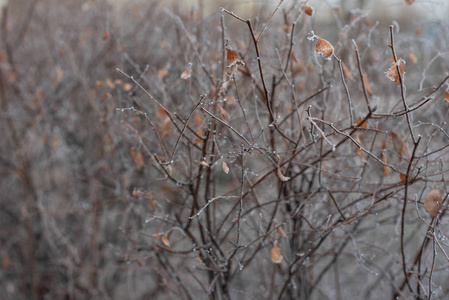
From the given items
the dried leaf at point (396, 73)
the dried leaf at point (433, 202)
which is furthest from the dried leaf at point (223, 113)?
the dried leaf at point (433, 202)

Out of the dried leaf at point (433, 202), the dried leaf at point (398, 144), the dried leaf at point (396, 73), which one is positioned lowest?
the dried leaf at point (433, 202)

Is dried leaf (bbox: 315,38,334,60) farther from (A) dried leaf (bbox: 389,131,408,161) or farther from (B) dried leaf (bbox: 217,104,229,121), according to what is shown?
(A) dried leaf (bbox: 389,131,408,161)

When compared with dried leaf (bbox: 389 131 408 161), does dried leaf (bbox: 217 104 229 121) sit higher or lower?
lower

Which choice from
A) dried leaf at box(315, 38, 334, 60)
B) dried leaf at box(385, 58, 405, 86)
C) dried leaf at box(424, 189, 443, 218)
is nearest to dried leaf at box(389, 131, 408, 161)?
dried leaf at box(424, 189, 443, 218)

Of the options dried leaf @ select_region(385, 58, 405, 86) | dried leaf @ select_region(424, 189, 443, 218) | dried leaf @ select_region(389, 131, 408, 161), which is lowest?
dried leaf @ select_region(424, 189, 443, 218)

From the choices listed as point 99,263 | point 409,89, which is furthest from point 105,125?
point 409,89

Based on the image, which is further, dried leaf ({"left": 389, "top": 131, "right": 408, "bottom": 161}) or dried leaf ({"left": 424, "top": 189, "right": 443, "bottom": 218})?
dried leaf ({"left": 389, "top": 131, "right": 408, "bottom": 161})

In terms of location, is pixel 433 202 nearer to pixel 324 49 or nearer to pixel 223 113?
pixel 324 49

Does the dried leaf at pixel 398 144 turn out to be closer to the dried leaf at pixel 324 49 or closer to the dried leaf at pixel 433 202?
→ the dried leaf at pixel 433 202

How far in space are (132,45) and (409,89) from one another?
2570 mm

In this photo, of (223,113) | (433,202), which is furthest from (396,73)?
(223,113)

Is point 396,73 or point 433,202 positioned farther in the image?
point 433,202

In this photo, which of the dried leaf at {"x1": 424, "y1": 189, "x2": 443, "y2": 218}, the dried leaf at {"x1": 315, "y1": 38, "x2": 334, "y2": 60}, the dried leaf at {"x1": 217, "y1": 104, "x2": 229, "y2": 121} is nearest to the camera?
the dried leaf at {"x1": 315, "y1": 38, "x2": 334, "y2": 60}

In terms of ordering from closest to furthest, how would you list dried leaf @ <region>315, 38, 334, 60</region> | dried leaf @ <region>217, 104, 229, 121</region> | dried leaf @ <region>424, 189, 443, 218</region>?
dried leaf @ <region>315, 38, 334, 60</region> < dried leaf @ <region>424, 189, 443, 218</region> < dried leaf @ <region>217, 104, 229, 121</region>
